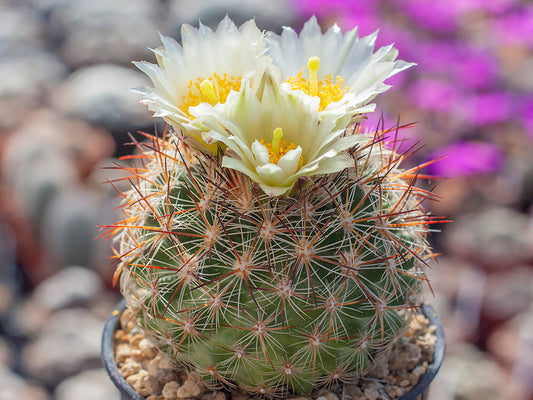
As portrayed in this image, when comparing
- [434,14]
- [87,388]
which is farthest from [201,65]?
[434,14]

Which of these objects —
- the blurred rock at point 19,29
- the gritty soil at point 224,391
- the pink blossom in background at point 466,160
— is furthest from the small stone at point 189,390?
the blurred rock at point 19,29

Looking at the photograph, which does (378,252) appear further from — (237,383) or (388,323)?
(237,383)

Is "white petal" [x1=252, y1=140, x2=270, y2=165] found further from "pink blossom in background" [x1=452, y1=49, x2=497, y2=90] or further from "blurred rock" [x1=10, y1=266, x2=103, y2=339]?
"pink blossom in background" [x1=452, y1=49, x2=497, y2=90]

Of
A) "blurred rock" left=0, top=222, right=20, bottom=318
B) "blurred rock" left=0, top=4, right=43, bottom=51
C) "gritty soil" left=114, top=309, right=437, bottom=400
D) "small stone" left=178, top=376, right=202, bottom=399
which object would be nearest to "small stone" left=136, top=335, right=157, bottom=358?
"gritty soil" left=114, top=309, right=437, bottom=400

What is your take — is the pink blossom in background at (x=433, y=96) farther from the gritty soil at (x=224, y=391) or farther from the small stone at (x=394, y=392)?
the small stone at (x=394, y=392)

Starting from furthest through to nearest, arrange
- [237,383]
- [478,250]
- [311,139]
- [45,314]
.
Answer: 1. [478,250]
2. [45,314]
3. [237,383]
4. [311,139]

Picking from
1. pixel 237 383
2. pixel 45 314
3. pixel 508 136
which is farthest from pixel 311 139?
pixel 508 136

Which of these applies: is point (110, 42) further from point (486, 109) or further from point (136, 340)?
point (136, 340)
